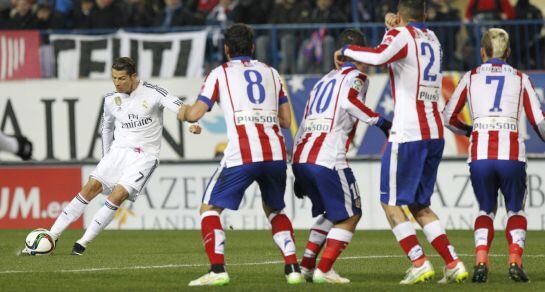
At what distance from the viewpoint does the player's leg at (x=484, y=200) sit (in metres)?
10.7

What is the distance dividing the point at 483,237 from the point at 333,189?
4.11 ft

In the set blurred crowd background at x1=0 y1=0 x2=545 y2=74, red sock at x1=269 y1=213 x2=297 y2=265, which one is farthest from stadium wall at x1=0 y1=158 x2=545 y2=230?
red sock at x1=269 y1=213 x2=297 y2=265

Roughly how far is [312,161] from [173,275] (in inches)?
64.8

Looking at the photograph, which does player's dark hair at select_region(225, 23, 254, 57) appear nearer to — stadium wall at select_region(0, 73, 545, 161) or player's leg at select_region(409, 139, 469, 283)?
player's leg at select_region(409, 139, 469, 283)

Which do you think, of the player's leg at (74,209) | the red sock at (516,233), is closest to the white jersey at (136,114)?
the player's leg at (74,209)

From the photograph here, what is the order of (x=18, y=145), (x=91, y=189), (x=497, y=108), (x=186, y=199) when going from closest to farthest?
1. (x=18, y=145)
2. (x=497, y=108)
3. (x=91, y=189)
4. (x=186, y=199)

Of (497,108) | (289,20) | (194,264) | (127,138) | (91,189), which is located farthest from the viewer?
(289,20)

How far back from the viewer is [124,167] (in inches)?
559

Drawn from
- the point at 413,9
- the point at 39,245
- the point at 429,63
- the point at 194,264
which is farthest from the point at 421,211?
the point at 39,245

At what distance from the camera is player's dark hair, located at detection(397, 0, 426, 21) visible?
10.6m

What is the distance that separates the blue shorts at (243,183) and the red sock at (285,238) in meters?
0.11

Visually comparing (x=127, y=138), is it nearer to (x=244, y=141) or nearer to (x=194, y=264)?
(x=194, y=264)

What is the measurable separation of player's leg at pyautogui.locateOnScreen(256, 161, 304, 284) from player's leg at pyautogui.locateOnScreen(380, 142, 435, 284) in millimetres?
785

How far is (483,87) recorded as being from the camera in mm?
10812
